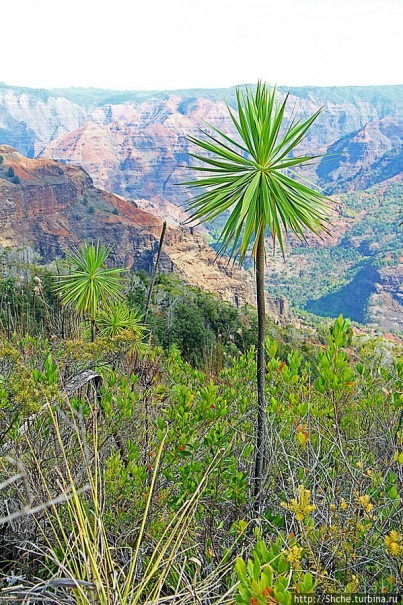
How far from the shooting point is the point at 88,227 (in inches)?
3041

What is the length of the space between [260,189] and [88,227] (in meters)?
76.8

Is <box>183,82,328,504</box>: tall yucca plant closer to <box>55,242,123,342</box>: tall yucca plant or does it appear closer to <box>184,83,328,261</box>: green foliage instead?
<box>184,83,328,261</box>: green foliage

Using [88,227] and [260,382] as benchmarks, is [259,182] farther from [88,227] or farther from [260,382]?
[88,227]

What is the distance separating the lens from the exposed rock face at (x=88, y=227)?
6781 centimetres

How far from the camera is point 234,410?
12.8 feet

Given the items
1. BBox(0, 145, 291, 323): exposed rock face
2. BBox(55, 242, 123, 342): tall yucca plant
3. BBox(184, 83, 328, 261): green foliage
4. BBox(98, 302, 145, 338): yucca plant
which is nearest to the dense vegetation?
BBox(184, 83, 328, 261): green foliage

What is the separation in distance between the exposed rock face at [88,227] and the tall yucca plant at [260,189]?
2386 inches

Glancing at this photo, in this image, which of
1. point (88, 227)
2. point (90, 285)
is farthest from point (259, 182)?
point (88, 227)

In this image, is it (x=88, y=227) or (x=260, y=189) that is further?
(x=88, y=227)

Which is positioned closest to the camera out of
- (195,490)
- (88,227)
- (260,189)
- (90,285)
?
(195,490)

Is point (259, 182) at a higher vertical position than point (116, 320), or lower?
higher

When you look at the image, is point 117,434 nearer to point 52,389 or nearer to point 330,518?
point 52,389

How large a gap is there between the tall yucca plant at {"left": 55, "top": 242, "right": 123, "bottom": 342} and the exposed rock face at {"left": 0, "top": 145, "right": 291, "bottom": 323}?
187 feet

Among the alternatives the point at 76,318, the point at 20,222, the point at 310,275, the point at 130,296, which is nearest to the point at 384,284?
the point at 310,275
